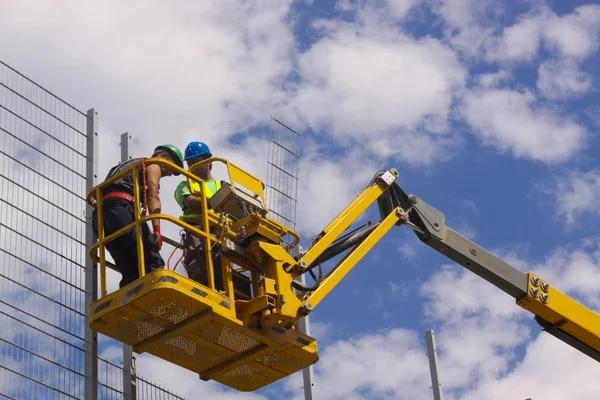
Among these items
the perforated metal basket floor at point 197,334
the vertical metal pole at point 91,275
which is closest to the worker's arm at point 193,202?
the vertical metal pole at point 91,275

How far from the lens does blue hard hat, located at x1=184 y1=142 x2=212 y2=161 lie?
13.2 meters

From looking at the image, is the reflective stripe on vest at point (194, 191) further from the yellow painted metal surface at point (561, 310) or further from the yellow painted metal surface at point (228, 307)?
the yellow painted metal surface at point (561, 310)

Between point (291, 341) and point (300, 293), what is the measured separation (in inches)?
24.1

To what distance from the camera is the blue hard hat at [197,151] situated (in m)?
13.2

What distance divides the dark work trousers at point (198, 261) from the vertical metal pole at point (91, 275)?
1294 millimetres

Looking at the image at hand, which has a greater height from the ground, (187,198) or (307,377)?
(187,198)

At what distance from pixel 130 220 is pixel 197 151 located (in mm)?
1793

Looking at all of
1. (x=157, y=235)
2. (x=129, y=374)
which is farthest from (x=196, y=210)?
(x=129, y=374)

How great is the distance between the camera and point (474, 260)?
1385 cm

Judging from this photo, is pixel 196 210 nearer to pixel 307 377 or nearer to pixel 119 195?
pixel 119 195

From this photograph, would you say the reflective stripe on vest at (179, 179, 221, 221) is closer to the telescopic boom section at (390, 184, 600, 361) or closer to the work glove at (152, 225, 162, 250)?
the work glove at (152, 225, 162, 250)

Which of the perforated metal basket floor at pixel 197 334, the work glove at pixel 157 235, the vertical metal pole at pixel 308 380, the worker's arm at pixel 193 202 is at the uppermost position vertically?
the worker's arm at pixel 193 202

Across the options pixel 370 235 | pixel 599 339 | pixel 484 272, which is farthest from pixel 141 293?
pixel 599 339

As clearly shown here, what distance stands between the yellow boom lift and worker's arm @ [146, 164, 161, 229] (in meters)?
0.15
